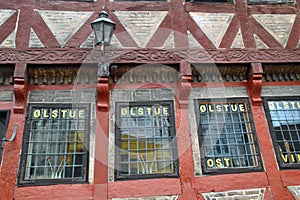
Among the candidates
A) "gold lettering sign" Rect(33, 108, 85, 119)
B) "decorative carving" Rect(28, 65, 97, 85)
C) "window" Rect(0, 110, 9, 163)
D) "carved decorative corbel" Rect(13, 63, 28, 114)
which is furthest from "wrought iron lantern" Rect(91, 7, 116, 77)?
"window" Rect(0, 110, 9, 163)

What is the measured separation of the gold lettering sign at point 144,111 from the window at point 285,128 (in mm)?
1817

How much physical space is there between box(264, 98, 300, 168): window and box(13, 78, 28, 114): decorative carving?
4.13 m

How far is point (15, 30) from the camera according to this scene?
5453mm

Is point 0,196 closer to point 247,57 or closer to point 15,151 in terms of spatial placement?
point 15,151

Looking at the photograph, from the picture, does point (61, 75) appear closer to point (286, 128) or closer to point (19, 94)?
point (19, 94)

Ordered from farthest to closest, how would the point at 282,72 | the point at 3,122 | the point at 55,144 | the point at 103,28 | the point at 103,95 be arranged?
the point at 282,72 < the point at 103,95 < the point at 3,122 < the point at 55,144 < the point at 103,28

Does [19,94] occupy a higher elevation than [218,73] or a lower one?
lower

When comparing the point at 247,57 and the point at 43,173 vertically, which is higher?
the point at 247,57

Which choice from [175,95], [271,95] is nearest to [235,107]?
[271,95]

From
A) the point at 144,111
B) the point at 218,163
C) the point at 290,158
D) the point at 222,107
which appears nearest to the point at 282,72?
the point at 222,107

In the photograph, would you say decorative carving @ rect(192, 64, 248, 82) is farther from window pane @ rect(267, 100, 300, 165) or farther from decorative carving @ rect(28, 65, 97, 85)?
decorative carving @ rect(28, 65, 97, 85)

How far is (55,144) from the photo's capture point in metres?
5.00

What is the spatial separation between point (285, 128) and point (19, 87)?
14.9 ft

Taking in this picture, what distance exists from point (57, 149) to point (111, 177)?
0.99 m
